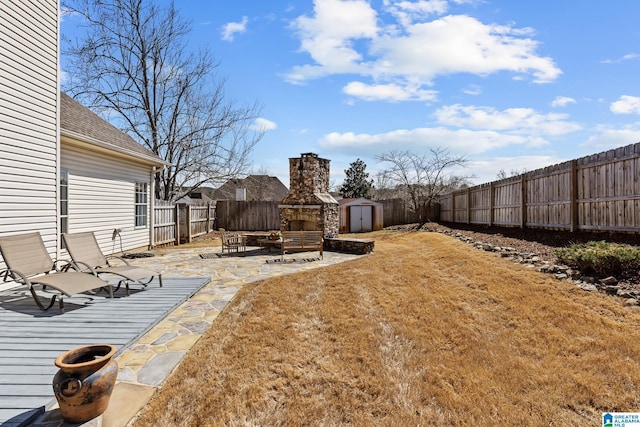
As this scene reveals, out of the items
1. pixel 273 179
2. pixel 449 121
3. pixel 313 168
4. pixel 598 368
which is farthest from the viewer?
pixel 273 179

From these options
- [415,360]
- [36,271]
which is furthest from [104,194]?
[415,360]

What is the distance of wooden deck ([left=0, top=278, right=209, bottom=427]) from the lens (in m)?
2.46

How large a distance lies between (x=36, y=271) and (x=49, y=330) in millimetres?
2001

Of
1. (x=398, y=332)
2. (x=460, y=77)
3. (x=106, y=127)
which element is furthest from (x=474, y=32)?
(x=106, y=127)

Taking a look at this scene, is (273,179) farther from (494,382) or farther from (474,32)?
(494,382)

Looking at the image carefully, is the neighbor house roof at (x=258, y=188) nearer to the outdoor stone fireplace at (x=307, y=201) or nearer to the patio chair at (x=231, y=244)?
the outdoor stone fireplace at (x=307, y=201)

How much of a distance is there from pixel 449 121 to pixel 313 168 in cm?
759

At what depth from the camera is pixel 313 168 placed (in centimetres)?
1364

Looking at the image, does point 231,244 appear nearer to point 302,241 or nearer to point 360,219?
point 302,241

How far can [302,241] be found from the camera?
10.5m

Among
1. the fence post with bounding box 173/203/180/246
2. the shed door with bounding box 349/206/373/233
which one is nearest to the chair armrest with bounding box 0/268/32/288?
the fence post with bounding box 173/203/180/246

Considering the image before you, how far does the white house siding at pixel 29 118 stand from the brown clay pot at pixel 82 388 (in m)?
4.56

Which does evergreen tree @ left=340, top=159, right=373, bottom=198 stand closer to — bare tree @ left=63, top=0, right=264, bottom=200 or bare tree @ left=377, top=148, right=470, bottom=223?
bare tree @ left=377, top=148, right=470, bottom=223

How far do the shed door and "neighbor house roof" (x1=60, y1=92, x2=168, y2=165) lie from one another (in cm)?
1263
